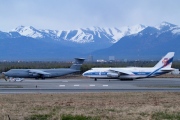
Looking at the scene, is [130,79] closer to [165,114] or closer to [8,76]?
[8,76]

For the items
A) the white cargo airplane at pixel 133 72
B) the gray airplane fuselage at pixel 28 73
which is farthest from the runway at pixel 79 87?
the gray airplane fuselage at pixel 28 73

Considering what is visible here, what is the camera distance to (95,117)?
63.6 ft

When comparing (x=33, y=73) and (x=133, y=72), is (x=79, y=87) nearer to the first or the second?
(x=133, y=72)

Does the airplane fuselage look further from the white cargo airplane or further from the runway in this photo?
the runway

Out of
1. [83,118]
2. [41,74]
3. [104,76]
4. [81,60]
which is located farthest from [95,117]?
[81,60]

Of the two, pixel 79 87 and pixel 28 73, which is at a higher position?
pixel 28 73

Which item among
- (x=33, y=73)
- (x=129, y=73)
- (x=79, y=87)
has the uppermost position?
(x=33, y=73)

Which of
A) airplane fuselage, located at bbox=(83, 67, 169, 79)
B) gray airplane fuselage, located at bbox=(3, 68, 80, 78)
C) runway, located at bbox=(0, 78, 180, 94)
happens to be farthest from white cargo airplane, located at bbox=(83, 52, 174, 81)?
runway, located at bbox=(0, 78, 180, 94)

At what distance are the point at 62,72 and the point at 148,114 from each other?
65770 millimetres

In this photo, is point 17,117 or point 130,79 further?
point 130,79

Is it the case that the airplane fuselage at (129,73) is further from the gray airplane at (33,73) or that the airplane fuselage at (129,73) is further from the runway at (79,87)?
the runway at (79,87)

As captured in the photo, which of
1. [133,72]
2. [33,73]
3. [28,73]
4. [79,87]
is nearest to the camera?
[79,87]

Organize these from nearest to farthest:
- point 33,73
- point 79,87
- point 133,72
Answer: point 79,87
point 133,72
point 33,73

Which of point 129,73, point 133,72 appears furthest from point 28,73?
point 133,72
